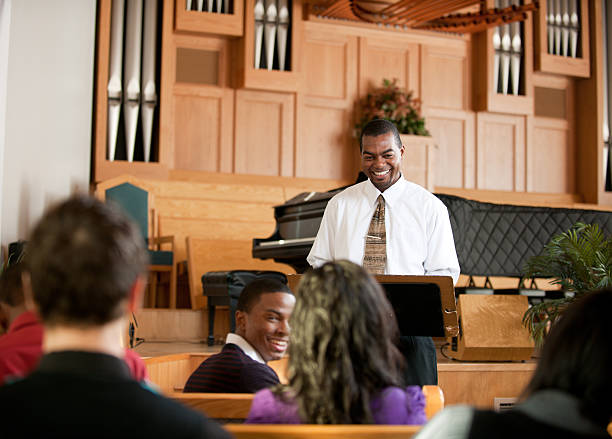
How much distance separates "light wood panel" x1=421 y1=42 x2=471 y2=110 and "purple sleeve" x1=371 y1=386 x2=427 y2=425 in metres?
7.43

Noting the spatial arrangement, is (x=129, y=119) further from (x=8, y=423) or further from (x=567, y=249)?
(x=8, y=423)

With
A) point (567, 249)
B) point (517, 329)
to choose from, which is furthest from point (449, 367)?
point (567, 249)

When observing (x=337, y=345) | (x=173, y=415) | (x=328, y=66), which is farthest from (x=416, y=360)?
(x=328, y=66)

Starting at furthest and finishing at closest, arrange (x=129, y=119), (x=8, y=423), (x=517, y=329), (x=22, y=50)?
(x=129, y=119) < (x=517, y=329) < (x=22, y=50) < (x=8, y=423)

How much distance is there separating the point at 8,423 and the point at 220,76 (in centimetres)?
748

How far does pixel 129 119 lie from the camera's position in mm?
7785

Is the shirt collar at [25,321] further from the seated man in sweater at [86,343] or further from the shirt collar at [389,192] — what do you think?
A: the shirt collar at [389,192]

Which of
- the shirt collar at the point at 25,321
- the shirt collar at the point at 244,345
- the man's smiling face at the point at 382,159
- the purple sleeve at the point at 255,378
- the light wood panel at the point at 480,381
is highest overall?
the man's smiling face at the point at 382,159

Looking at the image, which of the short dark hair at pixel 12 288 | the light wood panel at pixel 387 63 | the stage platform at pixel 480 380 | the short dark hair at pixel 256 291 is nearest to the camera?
the short dark hair at pixel 12 288

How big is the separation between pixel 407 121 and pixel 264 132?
5.10 ft

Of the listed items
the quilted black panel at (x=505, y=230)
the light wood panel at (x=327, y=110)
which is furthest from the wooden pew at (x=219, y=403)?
the light wood panel at (x=327, y=110)

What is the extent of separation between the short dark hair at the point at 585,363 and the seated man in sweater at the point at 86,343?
57 cm

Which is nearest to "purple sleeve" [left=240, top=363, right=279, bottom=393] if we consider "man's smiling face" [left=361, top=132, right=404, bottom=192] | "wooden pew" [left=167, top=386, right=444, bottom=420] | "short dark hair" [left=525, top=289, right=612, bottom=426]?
"wooden pew" [left=167, top=386, right=444, bottom=420]

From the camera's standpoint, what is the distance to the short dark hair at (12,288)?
1.99 metres
